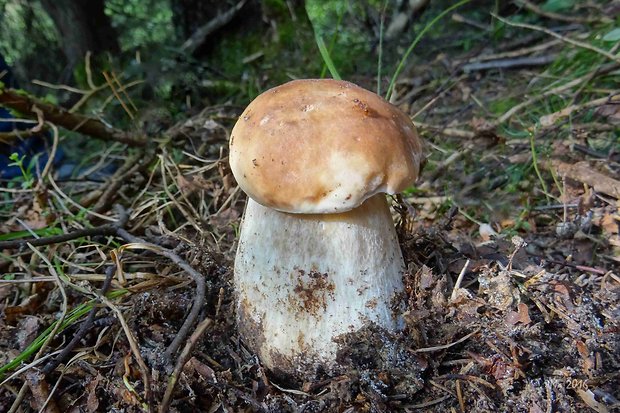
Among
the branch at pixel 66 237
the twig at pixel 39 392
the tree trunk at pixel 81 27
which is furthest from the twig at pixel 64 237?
the tree trunk at pixel 81 27

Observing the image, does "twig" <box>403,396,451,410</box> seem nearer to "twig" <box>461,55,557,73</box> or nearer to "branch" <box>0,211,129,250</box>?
"branch" <box>0,211,129,250</box>

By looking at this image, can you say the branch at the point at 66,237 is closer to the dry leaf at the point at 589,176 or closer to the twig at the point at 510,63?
the dry leaf at the point at 589,176

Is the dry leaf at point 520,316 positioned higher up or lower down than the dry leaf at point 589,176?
higher up

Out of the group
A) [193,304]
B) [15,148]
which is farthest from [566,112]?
[15,148]

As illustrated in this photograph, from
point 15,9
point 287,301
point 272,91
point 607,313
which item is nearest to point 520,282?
point 607,313

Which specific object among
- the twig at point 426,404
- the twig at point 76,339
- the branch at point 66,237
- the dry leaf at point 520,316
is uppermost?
the branch at point 66,237

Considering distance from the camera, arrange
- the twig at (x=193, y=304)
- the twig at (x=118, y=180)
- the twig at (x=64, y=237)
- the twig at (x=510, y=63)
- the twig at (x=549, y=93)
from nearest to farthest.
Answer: the twig at (x=193, y=304), the twig at (x=64, y=237), the twig at (x=118, y=180), the twig at (x=549, y=93), the twig at (x=510, y=63)

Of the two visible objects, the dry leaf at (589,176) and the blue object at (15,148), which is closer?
the dry leaf at (589,176)
